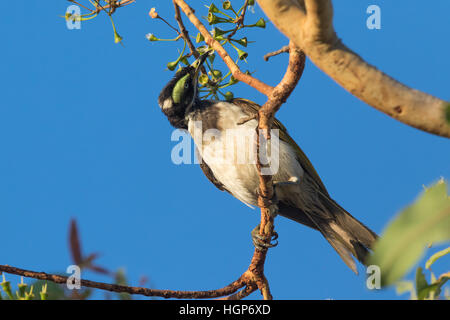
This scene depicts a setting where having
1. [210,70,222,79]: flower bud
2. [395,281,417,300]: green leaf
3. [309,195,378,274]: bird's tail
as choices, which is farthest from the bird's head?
[395,281,417,300]: green leaf

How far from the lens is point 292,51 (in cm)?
232

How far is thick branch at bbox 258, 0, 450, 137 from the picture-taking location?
1.47 meters

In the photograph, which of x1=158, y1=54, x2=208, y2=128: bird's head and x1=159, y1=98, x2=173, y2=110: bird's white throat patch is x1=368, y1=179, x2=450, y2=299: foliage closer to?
x1=158, y1=54, x2=208, y2=128: bird's head

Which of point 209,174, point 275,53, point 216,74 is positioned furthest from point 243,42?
point 209,174

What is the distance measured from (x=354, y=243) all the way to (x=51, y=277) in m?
2.50

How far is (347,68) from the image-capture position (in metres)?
1.57

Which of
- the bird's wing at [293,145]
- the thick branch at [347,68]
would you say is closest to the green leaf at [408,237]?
the thick branch at [347,68]

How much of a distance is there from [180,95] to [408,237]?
12.3ft

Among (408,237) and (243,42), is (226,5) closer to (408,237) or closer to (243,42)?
(243,42)

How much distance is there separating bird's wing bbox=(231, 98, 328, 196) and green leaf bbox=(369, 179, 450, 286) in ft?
11.0
